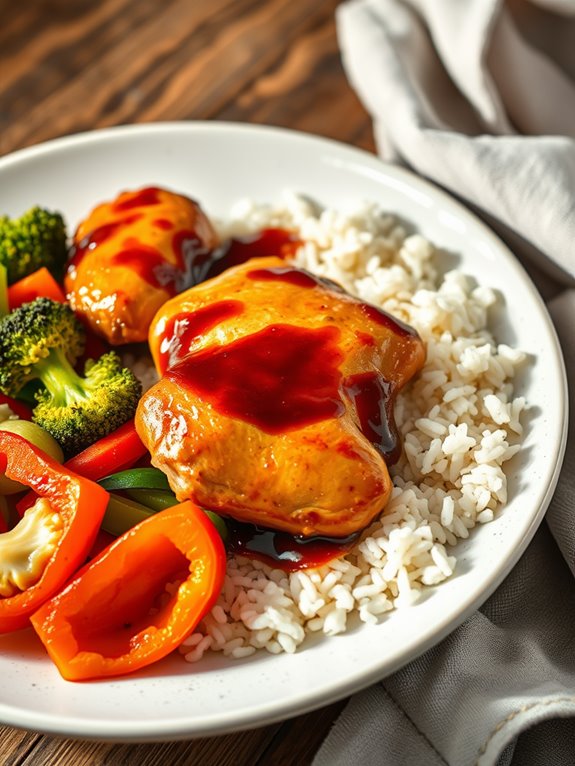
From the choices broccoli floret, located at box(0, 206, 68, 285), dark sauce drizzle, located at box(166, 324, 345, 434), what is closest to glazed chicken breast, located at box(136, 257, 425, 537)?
dark sauce drizzle, located at box(166, 324, 345, 434)

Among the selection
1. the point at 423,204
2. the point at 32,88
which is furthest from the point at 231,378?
the point at 32,88

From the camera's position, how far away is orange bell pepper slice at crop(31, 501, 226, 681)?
130 inches

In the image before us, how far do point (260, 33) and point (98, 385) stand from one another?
3.84 m

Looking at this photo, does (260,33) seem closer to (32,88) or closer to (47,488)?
(32,88)

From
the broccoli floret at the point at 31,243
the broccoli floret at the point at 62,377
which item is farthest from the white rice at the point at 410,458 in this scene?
the broccoli floret at the point at 31,243

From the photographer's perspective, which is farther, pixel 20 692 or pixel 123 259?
pixel 123 259

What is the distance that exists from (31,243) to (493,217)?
2357 millimetres

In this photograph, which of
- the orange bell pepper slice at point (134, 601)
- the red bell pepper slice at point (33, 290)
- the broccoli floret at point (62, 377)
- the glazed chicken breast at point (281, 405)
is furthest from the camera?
the red bell pepper slice at point (33, 290)

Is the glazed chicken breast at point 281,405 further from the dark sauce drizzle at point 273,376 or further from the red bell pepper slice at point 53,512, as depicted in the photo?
the red bell pepper slice at point 53,512

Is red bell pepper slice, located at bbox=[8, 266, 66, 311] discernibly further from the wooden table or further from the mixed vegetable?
the wooden table

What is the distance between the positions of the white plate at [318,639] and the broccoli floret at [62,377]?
91 cm

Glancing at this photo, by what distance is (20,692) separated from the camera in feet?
10.5

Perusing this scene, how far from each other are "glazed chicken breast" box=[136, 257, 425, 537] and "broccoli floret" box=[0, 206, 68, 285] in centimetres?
97

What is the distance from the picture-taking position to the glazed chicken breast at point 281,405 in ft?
11.4
